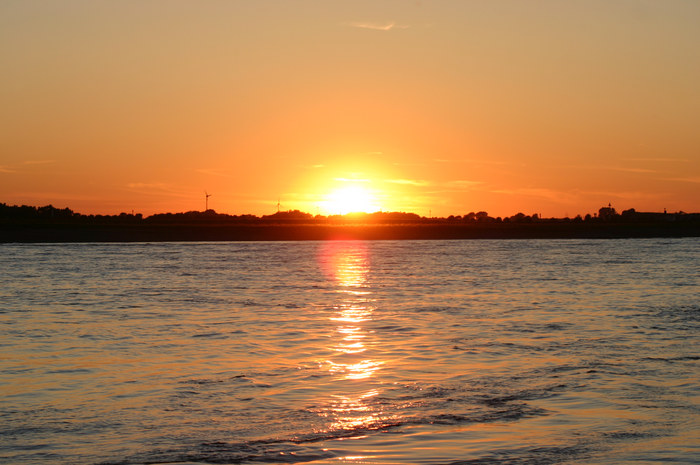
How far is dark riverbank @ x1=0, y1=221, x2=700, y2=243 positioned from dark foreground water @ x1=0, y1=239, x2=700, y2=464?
108216 millimetres

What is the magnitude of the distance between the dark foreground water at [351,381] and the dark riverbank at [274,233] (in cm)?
10822

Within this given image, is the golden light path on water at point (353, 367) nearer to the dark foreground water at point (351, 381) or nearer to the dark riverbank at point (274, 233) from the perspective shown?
the dark foreground water at point (351, 381)

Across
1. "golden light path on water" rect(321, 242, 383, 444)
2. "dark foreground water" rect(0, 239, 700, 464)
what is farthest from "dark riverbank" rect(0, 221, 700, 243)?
"golden light path on water" rect(321, 242, 383, 444)

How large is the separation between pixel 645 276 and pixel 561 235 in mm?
129647

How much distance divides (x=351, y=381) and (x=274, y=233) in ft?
482

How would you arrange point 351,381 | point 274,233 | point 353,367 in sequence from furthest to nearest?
point 274,233 < point 353,367 < point 351,381

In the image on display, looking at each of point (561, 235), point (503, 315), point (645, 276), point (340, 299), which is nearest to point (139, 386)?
point (503, 315)

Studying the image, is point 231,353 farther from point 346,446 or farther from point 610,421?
point 610,421

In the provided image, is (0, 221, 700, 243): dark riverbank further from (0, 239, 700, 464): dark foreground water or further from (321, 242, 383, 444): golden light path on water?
(321, 242, 383, 444): golden light path on water

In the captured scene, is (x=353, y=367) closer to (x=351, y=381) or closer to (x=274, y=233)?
(x=351, y=381)

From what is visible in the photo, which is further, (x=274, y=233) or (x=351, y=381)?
(x=274, y=233)

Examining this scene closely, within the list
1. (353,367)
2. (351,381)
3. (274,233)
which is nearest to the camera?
(351,381)

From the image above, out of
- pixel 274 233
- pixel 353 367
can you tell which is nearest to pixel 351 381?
pixel 353 367

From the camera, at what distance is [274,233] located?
161 metres
